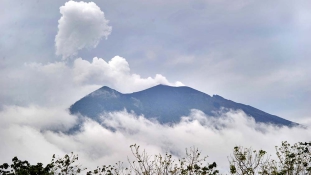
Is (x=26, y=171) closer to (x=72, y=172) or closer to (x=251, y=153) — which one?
(x=72, y=172)

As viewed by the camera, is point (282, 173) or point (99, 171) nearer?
point (282, 173)

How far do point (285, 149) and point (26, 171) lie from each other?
23530mm

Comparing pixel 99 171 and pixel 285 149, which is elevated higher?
pixel 285 149

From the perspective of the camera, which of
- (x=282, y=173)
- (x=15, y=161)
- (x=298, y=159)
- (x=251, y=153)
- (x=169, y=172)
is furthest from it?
(x=15, y=161)

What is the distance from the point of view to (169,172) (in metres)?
21.7

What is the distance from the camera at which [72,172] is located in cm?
3084

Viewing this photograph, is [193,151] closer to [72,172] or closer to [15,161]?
[72,172]

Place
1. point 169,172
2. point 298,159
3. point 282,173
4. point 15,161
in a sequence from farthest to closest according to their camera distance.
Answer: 1. point 15,161
2. point 298,159
3. point 282,173
4. point 169,172

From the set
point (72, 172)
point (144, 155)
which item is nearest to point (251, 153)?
point (144, 155)

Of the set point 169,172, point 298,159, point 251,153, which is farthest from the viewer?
point 298,159

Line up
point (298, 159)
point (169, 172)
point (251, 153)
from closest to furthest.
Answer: point (169, 172)
point (251, 153)
point (298, 159)

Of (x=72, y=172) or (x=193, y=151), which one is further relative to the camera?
(x=72, y=172)

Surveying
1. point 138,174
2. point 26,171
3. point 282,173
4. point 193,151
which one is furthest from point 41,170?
point 282,173

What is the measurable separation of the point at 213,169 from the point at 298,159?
8.83 meters
